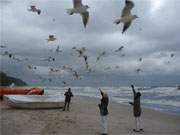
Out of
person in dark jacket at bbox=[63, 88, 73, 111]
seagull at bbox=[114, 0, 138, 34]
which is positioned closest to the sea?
person in dark jacket at bbox=[63, 88, 73, 111]

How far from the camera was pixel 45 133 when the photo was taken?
16922 millimetres

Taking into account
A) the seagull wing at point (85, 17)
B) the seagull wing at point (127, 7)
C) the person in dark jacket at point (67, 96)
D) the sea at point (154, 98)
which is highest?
the seagull wing at point (127, 7)

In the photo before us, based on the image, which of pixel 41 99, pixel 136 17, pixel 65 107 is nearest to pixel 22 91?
pixel 41 99

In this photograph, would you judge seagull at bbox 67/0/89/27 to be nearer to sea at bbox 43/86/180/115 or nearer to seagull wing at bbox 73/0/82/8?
seagull wing at bbox 73/0/82/8

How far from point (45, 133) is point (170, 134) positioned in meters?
5.72

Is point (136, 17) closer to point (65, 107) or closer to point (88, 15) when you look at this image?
point (88, 15)

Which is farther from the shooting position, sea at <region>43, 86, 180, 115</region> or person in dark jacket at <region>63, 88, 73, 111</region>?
sea at <region>43, 86, 180, 115</region>

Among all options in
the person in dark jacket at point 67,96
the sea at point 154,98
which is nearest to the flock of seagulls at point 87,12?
the person in dark jacket at point 67,96

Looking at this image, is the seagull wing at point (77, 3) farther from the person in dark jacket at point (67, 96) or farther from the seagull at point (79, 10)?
the person in dark jacket at point (67, 96)

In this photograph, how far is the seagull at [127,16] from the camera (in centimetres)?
963

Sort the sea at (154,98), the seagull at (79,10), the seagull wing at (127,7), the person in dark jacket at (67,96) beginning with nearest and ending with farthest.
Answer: the seagull at (79,10)
the seagull wing at (127,7)
the person in dark jacket at (67,96)
the sea at (154,98)

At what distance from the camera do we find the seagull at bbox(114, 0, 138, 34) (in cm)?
963

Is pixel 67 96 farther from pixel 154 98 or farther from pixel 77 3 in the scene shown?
pixel 154 98

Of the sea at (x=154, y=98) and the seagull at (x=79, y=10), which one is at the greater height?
the seagull at (x=79, y=10)
